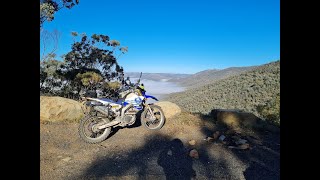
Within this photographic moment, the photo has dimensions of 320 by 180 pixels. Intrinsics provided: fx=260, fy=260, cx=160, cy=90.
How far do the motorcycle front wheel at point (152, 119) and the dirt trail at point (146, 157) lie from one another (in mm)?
186

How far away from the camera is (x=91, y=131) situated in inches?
253

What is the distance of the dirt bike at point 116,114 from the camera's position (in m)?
6.39

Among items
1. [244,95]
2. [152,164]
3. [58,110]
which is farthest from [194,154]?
[244,95]

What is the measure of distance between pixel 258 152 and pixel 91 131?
4043 millimetres

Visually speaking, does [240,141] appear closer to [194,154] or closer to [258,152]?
[258,152]

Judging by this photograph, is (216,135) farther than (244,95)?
No

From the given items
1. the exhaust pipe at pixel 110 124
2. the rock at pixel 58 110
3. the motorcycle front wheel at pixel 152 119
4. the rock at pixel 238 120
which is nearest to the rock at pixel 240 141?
the rock at pixel 238 120

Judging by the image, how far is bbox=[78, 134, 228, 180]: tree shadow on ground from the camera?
4629 millimetres

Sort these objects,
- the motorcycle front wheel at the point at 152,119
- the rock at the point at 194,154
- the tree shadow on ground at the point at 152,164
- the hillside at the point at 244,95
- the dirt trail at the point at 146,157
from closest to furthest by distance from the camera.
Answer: the tree shadow on ground at the point at 152,164, the dirt trail at the point at 146,157, the rock at the point at 194,154, the motorcycle front wheel at the point at 152,119, the hillside at the point at 244,95

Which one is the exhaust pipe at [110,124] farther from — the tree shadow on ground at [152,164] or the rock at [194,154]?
the rock at [194,154]

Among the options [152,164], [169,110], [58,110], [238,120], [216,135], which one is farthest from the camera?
[169,110]
